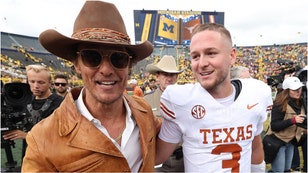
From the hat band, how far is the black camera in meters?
2.41

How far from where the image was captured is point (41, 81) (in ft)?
10.8

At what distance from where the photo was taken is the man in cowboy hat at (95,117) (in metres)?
1.25

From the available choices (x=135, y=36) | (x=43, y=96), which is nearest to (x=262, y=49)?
(x=135, y=36)

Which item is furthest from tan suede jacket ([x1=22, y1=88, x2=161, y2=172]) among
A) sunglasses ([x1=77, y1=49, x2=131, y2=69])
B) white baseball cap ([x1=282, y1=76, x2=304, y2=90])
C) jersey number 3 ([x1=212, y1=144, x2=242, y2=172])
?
white baseball cap ([x1=282, y1=76, x2=304, y2=90])

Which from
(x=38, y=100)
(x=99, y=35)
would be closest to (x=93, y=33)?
(x=99, y=35)

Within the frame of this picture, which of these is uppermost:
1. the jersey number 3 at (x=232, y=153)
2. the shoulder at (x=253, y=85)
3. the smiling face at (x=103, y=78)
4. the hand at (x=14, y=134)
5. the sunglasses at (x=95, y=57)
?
the sunglasses at (x=95, y=57)

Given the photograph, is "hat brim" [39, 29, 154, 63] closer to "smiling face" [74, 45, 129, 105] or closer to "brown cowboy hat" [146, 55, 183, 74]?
"smiling face" [74, 45, 129, 105]

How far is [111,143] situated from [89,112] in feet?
0.82

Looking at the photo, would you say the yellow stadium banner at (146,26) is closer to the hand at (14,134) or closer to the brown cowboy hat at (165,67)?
the brown cowboy hat at (165,67)

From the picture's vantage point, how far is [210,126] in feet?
5.23

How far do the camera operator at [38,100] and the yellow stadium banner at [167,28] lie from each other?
22873 mm

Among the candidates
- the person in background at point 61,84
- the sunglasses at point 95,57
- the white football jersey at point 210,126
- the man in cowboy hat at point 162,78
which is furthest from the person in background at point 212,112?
the person in background at point 61,84

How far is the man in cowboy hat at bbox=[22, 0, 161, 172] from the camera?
125 centimetres

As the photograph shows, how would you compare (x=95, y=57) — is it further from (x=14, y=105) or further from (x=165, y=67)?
(x=14, y=105)
